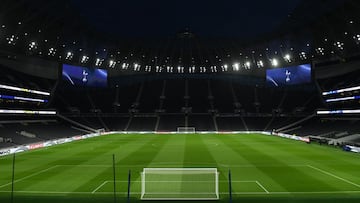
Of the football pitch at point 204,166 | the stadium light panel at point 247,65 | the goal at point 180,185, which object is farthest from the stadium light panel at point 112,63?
the goal at point 180,185

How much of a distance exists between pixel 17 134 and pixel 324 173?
46.3 metres

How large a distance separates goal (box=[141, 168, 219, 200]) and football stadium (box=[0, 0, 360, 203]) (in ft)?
0.45

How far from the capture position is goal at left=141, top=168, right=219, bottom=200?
727 inches

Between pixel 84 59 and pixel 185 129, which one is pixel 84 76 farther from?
pixel 185 129

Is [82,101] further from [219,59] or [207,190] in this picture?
[207,190]

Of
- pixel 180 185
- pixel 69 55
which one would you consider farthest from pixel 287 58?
pixel 180 185

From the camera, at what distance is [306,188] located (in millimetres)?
20734

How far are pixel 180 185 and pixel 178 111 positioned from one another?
2860 inches

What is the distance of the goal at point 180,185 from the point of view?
18.5m

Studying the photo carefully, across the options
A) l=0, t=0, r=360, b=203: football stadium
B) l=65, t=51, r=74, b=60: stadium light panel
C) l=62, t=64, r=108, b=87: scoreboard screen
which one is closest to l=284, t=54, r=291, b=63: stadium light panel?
l=0, t=0, r=360, b=203: football stadium

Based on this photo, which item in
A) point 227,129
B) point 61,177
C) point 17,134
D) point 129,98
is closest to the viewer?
point 61,177

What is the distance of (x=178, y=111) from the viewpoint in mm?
94125

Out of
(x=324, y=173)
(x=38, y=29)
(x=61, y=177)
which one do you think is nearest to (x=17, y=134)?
(x=38, y=29)

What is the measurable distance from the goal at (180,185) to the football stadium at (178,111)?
0.14 meters
